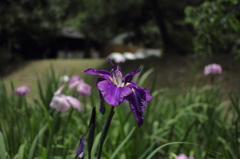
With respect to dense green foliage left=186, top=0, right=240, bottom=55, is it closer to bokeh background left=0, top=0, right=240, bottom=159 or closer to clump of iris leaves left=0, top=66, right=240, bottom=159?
bokeh background left=0, top=0, right=240, bottom=159

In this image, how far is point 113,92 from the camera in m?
0.75

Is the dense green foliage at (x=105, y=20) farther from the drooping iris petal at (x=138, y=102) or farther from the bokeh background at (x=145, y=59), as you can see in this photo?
the drooping iris petal at (x=138, y=102)

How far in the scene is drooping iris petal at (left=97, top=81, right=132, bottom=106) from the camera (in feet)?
2.38

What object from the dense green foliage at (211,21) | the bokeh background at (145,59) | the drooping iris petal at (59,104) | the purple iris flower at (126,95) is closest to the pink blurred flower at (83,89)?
the bokeh background at (145,59)

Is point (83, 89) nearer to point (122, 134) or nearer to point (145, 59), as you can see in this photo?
point (122, 134)

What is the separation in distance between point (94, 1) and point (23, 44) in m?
8.03

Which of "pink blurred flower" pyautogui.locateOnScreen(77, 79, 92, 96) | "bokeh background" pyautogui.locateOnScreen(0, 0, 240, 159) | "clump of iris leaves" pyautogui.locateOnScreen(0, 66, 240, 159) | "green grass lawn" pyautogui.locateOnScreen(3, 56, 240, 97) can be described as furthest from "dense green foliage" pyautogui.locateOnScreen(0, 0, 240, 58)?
"pink blurred flower" pyautogui.locateOnScreen(77, 79, 92, 96)

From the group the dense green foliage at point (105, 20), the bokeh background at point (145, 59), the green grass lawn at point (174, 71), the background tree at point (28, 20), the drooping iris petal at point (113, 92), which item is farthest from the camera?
the background tree at point (28, 20)

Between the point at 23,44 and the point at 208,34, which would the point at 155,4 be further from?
the point at 23,44

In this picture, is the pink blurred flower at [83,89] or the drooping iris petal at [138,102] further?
the pink blurred flower at [83,89]

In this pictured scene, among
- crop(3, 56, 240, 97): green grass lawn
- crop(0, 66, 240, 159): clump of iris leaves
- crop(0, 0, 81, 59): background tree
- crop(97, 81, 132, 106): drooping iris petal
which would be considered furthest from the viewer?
crop(0, 0, 81, 59): background tree

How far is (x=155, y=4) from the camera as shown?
10461mm

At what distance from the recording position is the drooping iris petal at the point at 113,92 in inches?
28.5

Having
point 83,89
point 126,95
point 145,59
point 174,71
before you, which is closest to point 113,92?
point 126,95
